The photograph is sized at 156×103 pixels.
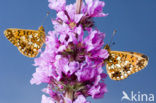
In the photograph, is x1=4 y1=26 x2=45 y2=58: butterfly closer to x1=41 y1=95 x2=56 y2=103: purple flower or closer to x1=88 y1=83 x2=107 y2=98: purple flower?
x1=41 y1=95 x2=56 y2=103: purple flower

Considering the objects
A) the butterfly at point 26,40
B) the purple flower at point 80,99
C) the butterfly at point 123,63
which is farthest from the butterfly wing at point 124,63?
the purple flower at point 80,99

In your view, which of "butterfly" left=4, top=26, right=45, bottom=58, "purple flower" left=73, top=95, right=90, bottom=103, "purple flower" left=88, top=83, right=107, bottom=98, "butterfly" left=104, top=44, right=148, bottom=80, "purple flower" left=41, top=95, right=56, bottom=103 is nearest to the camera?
"purple flower" left=73, top=95, right=90, bottom=103

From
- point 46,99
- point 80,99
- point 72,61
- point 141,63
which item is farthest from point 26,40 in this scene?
point 80,99

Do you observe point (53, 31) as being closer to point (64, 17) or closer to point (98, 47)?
point (64, 17)

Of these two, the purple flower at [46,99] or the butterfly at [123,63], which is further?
the butterfly at [123,63]

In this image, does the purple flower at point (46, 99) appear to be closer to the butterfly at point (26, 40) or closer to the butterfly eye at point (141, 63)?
the butterfly at point (26, 40)

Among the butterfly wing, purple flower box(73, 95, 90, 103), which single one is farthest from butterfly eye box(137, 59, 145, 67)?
purple flower box(73, 95, 90, 103)

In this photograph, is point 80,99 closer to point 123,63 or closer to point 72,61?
point 72,61
